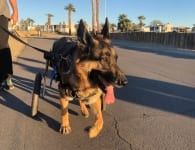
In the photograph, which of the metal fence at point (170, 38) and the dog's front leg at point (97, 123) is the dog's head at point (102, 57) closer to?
the dog's front leg at point (97, 123)

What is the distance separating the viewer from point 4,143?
18.1 feet

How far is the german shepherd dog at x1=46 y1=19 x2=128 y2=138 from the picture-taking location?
502 centimetres

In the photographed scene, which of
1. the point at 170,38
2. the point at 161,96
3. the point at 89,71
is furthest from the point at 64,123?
the point at 170,38

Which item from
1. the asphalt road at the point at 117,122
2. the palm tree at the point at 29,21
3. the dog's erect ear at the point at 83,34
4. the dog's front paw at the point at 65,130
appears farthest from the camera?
the palm tree at the point at 29,21

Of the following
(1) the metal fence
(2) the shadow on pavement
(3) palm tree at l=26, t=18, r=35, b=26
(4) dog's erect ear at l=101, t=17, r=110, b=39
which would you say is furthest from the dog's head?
(3) palm tree at l=26, t=18, r=35, b=26

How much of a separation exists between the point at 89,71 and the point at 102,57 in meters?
0.27

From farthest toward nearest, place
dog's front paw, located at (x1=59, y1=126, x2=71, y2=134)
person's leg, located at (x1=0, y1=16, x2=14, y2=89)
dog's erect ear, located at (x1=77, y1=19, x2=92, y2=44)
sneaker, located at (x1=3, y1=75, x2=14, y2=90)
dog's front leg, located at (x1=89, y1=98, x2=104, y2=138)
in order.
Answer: sneaker, located at (x1=3, y1=75, x2=14, y2=90) → person's leg, located at (x1=0, y1=16, x2=14, y2=89) → dog's front paw, located at (x1=59, y1=126, x2=71, y2=134) → dog's front leg, located at (x1=89, y1=98, x2=104, y2=138) → dog's erect ear, located at (x1=77, y1=19, x2=92, y2=44)

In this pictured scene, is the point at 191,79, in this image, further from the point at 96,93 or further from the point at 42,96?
the point at 96,93

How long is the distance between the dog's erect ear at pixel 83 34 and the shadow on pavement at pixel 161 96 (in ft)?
8.78

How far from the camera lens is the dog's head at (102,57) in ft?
16.4

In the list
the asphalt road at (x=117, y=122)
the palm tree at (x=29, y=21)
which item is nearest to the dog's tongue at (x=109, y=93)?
the asphalt road at (x=117, y=122)

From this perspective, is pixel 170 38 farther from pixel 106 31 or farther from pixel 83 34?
pixel 83 34

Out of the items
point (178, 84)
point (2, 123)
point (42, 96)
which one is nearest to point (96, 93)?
point (2, 123)

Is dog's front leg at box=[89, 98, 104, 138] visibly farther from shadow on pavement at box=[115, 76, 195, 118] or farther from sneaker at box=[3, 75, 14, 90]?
sneaker at box=[3, 75, 14, 90]
